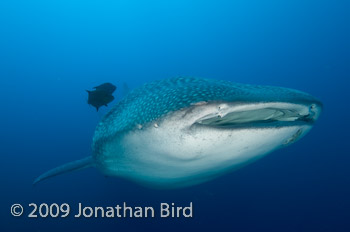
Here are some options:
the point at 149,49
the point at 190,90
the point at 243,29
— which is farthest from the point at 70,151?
the point at 243,29

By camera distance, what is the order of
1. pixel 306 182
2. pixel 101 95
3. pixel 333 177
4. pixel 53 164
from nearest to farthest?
pixel 101 95 < pixel 306 182 < pixel 333 177 < pixel 53 164

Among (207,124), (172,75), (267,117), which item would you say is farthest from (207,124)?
(172,75)

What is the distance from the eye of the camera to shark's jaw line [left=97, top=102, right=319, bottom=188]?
183 cm

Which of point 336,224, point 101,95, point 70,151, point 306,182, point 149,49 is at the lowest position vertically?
point 336,224

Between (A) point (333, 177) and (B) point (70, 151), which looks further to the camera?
(B) point (70, 151)

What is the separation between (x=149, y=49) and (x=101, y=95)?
61.4 m

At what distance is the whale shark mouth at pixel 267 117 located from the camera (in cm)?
191

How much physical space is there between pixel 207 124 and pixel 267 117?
0.66 m

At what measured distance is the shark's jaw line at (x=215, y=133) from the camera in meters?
1.83

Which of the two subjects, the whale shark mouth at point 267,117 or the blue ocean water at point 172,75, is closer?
the whale shark mouth at point 267,117

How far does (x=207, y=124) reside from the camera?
189 centimetres

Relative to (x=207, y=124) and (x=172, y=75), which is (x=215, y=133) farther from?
(x=172, y=75)

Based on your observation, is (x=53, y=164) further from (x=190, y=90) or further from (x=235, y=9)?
(x=235, y=9)

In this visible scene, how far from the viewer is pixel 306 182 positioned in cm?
1598
